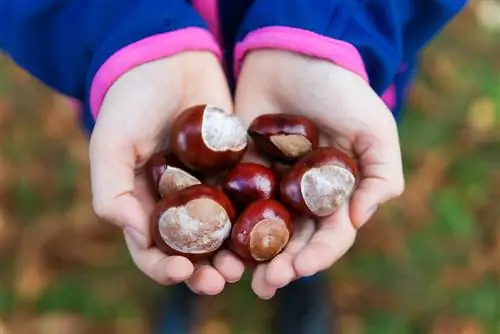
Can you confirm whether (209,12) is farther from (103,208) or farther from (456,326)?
(456,326)

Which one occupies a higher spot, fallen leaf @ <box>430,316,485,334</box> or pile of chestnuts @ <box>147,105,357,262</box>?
pile of chestnuts @ <box>147,105,357,262</box>

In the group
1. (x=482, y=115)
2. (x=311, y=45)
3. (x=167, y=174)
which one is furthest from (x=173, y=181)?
(x=482, y=115)

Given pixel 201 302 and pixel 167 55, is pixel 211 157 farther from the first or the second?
pixel 201 302

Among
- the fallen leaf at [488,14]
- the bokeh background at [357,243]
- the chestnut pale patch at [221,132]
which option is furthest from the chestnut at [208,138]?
the fallen leaf at [488,14]

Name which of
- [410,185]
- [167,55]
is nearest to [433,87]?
[410,185]

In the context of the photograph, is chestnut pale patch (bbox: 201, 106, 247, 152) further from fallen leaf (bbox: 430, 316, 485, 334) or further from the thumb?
fallen leaf (bbox: 430, 316, 485, 334)

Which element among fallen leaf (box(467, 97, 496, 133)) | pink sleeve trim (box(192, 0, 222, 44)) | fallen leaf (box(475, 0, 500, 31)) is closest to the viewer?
pink sleeve trim (box(192, 0, 222, 44))

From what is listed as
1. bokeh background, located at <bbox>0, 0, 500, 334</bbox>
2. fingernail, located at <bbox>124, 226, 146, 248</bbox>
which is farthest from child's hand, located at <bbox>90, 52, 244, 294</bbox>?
bokeh background, located at <bbox>0, 0, 500, 334</bbox>
